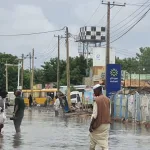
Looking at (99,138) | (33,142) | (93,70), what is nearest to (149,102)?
(33,142)

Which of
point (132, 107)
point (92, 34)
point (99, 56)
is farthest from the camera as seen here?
point (92, 34)

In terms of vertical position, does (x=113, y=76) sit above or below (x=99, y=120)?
above

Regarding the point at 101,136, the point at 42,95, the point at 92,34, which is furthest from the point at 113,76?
the point at 92,34

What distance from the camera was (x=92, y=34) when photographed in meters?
99.9

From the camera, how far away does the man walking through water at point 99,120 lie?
1139cm

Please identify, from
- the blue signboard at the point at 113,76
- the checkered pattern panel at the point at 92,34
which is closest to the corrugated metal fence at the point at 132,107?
the blue signboard at the point at 113,76

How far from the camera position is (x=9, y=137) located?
18109 mm

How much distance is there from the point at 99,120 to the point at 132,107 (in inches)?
755

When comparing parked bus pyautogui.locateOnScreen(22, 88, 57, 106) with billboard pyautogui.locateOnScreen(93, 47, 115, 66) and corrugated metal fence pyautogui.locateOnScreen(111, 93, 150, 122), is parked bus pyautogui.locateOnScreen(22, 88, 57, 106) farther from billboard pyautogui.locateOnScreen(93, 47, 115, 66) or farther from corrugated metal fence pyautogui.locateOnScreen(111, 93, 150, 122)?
corrugated metal fence pyautogui.locateOnScreen(111, 93, 150, 122)

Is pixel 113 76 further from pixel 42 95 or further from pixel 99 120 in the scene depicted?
pixel 42 95

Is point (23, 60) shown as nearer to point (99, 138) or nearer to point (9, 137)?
point (9, 137)

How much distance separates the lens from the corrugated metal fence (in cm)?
2778

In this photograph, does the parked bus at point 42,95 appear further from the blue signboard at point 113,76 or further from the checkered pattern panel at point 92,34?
the blue signboard at point 113,76

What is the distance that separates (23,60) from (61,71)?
7955 millimetres
